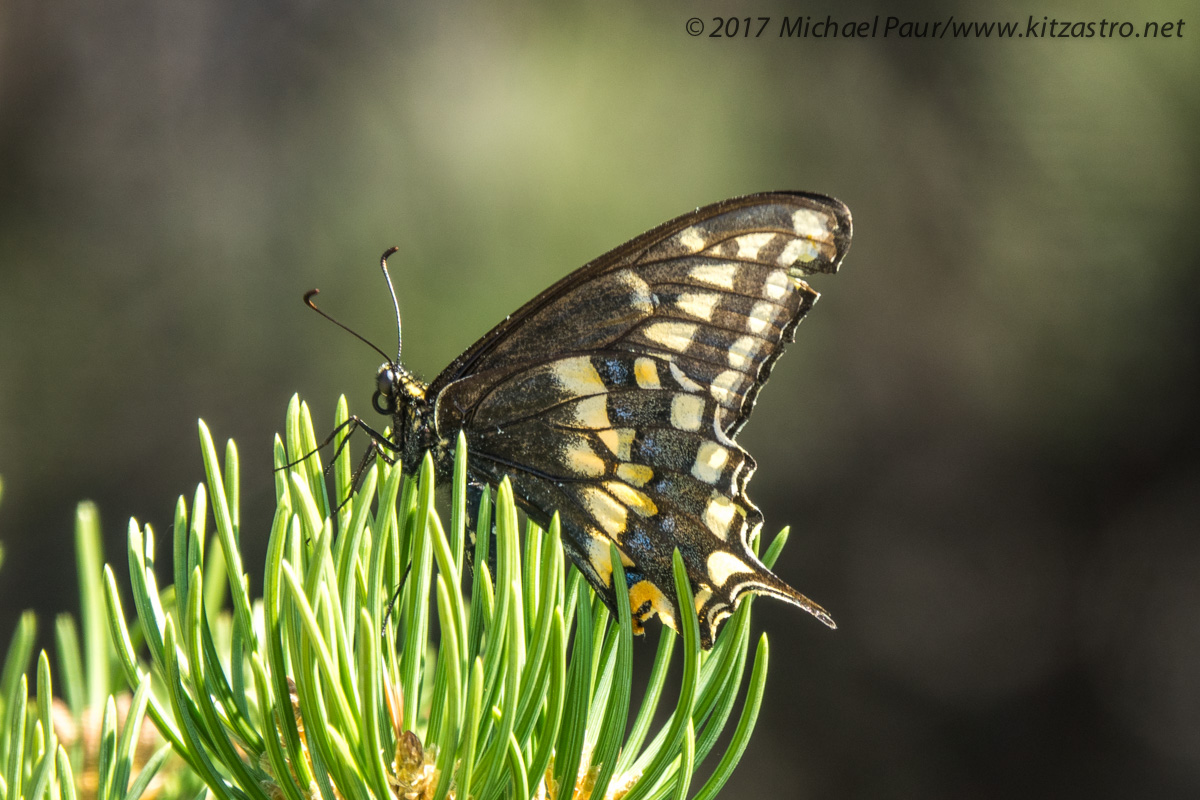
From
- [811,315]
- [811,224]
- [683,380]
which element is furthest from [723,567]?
[811,315]

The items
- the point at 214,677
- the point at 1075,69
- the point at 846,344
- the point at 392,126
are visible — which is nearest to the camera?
the point at 214,677

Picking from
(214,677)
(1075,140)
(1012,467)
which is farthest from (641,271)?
(1012,467)

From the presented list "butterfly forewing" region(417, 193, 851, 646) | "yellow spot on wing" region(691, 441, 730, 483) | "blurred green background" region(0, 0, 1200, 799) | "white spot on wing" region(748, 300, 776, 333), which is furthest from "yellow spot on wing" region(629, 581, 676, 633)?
"blurred green background" region(0, 0, 1200, 799)

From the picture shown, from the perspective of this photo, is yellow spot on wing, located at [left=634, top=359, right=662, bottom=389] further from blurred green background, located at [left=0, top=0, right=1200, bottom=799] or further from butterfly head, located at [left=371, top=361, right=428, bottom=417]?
blurred green background, located at [left=0, top=0, right=1200, bottom=799]

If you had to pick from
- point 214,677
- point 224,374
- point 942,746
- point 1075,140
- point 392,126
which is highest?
point 1075,140

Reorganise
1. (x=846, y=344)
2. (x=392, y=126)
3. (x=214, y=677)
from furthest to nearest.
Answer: (x=846, y=344) → (x=392, y=126) → (x=214, y=677)

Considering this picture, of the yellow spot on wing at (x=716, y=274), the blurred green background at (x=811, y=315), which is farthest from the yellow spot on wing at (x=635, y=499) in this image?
the blurred green background at (x=811, y=315)

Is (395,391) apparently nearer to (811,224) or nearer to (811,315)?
(811,224)

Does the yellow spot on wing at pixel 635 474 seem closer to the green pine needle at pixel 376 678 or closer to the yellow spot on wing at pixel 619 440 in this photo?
the yellow spot on wing at pixel 619 440

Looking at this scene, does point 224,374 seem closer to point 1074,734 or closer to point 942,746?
point 942,746
